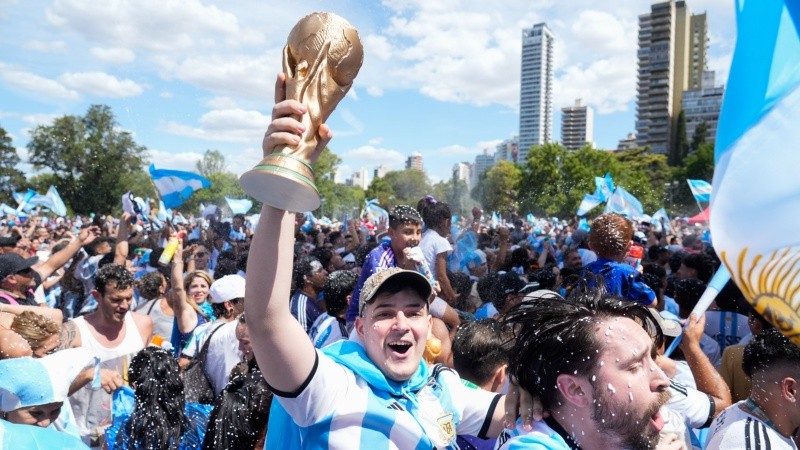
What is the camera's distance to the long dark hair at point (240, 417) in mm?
2600

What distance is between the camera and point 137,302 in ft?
23.4

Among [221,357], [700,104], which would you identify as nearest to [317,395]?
[221,357]

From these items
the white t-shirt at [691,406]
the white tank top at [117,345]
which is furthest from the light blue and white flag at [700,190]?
the white tank top at [117,345]

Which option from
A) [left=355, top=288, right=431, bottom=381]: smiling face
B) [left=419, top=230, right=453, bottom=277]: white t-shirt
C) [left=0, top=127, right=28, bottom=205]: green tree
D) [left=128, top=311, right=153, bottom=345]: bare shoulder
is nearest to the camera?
[left=355, top=288, right=431, bottom=381]: smiling face

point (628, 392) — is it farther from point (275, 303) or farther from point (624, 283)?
point (624, 283)

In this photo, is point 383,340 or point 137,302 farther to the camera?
point 137,302

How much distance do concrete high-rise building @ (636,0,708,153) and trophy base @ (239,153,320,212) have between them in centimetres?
11739

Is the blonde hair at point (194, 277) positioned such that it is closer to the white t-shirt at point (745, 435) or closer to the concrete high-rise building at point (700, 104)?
the white t-shirt at point (745, 435)

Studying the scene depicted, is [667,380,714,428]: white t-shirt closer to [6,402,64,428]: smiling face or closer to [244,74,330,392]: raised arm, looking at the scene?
[244,74,330,392]: raised arm

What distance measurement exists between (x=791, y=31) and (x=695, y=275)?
17.9ft

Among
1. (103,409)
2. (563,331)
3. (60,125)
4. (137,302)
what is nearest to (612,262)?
(563,331)

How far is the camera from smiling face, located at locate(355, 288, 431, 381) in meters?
1.95

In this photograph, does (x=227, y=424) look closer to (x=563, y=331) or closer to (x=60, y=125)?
(x=563, y=331)

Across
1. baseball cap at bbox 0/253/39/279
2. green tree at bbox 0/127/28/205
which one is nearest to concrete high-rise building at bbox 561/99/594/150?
green tree at bbox 0/127/28/205
